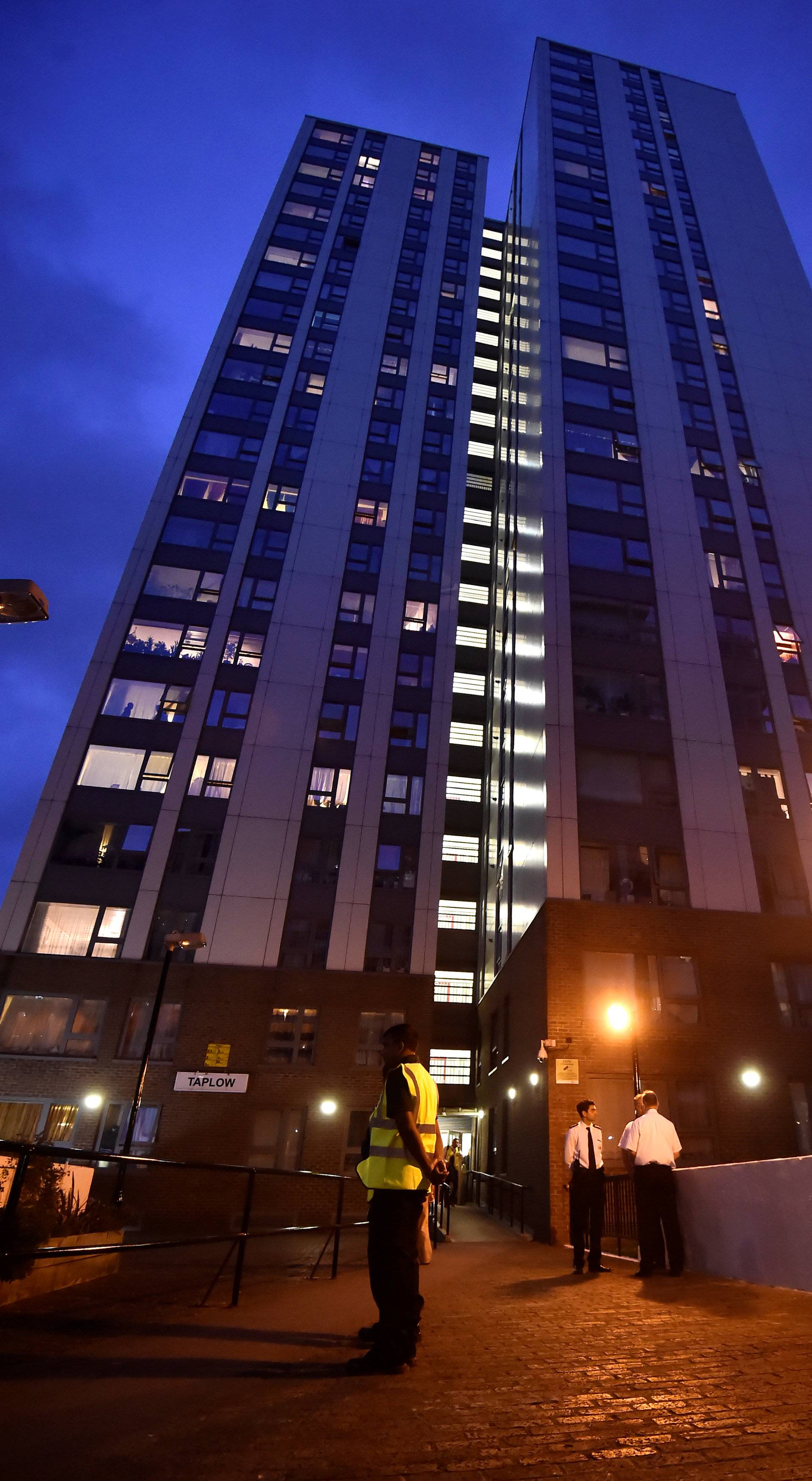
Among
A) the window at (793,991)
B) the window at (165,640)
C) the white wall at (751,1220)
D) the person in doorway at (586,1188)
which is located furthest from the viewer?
the window at (165,640)

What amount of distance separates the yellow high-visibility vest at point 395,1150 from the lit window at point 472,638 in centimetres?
3793

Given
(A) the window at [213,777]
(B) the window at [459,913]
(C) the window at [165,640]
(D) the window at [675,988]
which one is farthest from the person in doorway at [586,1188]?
(B) the window at [459,913]

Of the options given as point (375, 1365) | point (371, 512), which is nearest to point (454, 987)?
point (371, 512)

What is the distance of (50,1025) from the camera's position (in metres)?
22.4

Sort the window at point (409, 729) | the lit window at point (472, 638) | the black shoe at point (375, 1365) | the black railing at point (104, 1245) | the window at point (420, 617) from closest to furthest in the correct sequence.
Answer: the black shoe at point (375, 1365)
the black railing at point (104, 1245)
the window at point (409, 729)
the window at point (420, 617)
the lit window at point (472, 638)

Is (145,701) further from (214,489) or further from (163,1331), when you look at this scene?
(163,1331)

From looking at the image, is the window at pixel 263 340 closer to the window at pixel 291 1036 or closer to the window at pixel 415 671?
the window at pixel 415 671

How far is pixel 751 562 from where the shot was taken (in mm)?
25859

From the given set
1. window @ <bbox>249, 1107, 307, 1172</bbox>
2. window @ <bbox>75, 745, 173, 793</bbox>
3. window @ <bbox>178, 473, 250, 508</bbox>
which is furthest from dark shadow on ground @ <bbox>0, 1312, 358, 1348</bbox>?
window @ <bbox>178, 473, 250, 508</bbox>

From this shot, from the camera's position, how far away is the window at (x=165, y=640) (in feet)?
95.0

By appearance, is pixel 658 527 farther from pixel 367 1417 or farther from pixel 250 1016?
pixel 367 1417

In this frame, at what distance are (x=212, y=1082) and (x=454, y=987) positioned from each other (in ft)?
48.1

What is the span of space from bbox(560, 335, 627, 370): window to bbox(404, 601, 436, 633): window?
11490 millimetres

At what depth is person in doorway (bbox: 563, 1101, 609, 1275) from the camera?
873 centimetres
